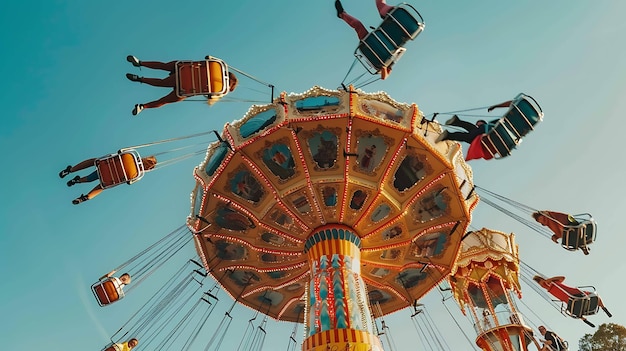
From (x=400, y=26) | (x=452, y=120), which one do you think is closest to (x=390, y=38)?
(x=400, y=26)

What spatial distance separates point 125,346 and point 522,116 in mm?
12859

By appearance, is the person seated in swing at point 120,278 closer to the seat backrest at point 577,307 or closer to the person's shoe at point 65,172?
the person's shoe at point 65,172

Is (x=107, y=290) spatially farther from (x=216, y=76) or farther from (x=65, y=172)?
(x=216, y=76)

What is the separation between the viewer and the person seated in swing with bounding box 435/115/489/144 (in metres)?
12.6

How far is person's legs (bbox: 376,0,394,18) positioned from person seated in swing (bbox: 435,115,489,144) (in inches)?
140

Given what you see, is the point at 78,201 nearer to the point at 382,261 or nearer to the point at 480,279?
the point at 382,261

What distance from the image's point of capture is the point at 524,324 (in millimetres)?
20391

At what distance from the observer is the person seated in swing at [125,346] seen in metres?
14.6

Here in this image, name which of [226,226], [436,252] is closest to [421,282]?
[436,252]

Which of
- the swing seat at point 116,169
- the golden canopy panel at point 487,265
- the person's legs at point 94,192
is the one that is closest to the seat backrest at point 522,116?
the swing seat at point 116,169

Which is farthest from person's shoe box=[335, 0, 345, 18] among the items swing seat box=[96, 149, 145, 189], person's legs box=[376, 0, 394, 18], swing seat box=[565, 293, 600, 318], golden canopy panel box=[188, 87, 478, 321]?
swing seat box=[565, 293, 600, 318]

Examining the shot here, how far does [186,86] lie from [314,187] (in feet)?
19.8

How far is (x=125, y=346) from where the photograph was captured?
15062mm

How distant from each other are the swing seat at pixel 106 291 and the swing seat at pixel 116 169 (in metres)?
3.99
